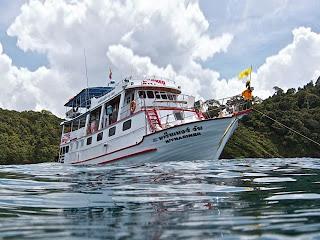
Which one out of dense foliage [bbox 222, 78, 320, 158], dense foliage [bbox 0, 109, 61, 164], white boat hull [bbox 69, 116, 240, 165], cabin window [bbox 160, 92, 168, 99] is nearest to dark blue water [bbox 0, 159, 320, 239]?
white boat hull [bbox 69, 116, 240, 165]

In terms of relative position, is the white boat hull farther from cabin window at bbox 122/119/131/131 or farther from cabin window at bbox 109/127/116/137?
cabin window at bbox 109/127/116/137

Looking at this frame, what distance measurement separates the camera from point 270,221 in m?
3.24

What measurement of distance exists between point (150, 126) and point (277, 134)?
33.2 m

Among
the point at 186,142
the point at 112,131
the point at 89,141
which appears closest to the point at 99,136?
the point at 112,131

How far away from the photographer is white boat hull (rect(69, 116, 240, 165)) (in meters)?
Answer: 16.1

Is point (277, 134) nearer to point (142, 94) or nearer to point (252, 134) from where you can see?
point (252, 134)

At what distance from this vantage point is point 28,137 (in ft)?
165

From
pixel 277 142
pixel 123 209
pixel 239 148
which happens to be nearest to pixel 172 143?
pixel 123 209

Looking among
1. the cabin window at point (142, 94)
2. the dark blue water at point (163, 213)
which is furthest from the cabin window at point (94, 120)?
the dark blue water at point (163, 213)

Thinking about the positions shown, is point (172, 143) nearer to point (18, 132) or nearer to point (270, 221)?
point (270, 221)

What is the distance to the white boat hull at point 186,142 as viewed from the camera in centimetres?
1611

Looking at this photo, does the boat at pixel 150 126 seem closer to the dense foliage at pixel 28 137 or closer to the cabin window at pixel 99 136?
the cabin window at pixel 99 136

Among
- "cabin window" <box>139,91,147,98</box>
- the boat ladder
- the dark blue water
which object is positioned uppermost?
"cabin window" <box>139,91,147,98</box>

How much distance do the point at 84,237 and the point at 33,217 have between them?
1093 mm
